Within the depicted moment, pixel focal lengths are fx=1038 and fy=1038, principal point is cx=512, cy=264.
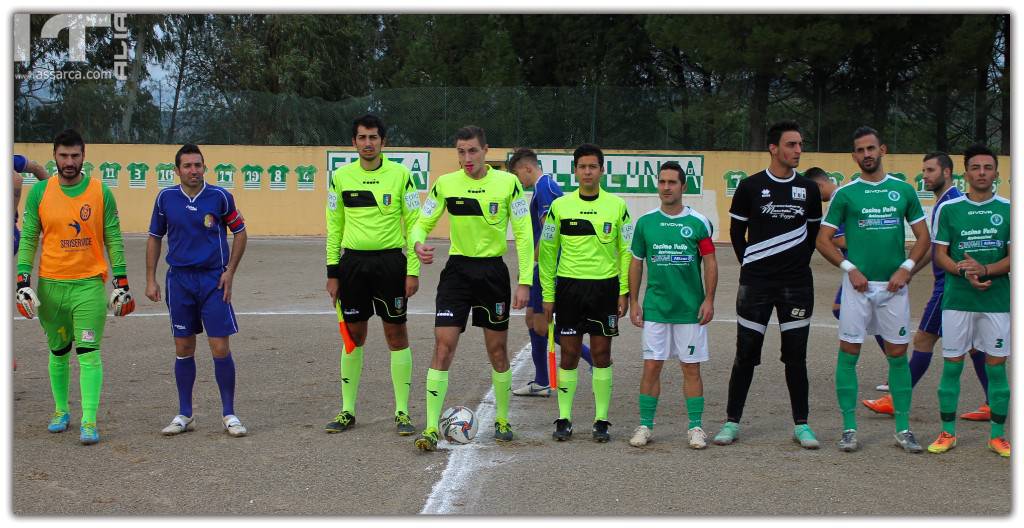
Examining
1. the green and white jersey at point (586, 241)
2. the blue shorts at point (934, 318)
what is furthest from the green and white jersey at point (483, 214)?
the blue shorts at point (934, 318)

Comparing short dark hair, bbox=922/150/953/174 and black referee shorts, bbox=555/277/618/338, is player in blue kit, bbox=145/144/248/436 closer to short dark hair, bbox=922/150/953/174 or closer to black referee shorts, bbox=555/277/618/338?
black referee shorts, bbox=555/277/618/338

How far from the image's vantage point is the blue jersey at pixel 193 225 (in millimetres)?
7227

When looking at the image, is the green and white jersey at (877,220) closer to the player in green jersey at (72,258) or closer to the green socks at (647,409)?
the green socks at (647,409)

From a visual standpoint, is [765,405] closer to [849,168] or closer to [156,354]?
[156,354]

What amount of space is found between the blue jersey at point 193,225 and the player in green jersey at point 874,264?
4146 mm

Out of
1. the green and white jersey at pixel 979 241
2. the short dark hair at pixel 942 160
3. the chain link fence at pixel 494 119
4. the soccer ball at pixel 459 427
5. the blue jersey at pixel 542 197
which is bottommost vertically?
the soccer ball at pixel 459 427

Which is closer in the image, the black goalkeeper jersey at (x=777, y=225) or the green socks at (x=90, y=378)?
the black goalkeeper jersey at (x=777, y=225)

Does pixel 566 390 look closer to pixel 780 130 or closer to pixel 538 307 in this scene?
pixel 538 307

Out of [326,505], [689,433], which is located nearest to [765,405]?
[689,433]

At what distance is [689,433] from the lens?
6.97 metres

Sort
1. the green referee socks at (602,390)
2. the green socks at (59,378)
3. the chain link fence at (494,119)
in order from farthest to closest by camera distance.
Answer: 1. the chain link fence at (494,119)
2. the green socks at (59,378)
3. the green referee socks at (602,390)

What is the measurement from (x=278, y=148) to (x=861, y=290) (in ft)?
72.0

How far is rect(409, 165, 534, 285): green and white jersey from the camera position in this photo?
23.0ft

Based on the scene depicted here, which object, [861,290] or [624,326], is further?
[624,326]
